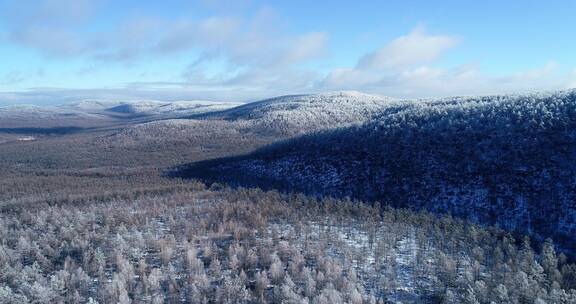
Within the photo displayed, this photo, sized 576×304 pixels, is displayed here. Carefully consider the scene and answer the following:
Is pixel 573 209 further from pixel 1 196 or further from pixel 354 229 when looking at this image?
pixel 1 196

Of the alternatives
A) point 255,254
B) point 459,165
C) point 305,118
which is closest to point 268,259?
point 255,254

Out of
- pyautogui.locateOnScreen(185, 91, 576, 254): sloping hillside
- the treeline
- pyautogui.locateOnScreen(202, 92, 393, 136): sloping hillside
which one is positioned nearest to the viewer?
the treeline

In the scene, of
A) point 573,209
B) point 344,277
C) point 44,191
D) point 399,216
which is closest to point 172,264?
point 344,277

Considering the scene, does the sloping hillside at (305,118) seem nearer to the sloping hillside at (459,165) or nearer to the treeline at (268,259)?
the sloping hillside at (459,165)

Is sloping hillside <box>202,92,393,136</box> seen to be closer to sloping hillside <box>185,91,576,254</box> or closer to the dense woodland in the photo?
sloping hillside <box>185,91,576,254</box>

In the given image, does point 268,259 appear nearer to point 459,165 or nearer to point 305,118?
point 459,165

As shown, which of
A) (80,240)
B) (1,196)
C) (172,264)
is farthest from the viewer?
(1,196)

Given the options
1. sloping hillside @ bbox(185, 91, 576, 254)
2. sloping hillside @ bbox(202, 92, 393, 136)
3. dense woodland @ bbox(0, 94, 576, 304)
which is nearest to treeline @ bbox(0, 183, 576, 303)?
dense woodland @ bbox(0, 94, 576, 304)
